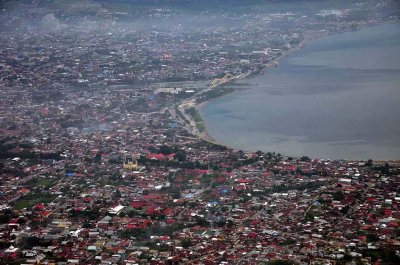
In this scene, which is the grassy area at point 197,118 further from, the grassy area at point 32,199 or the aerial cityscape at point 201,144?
the grassy area at point 32,199

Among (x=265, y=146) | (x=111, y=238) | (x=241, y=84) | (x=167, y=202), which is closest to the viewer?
(x=111, y=238)

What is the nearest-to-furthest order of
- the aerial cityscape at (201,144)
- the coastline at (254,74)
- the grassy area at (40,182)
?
the aerial cityscape at (201,144) < the grassy area at (40,182) < the coastline at (254,74)

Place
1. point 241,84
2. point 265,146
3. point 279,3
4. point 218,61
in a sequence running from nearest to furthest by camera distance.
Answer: point 265,146 < point 241,84 < point 218,61 < point 279,3

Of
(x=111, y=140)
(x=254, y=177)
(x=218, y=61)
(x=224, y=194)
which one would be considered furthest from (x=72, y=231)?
(x=218, y=61)

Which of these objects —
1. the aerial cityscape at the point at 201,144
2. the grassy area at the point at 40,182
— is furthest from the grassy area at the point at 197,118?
the grassy area at the point at 40,182

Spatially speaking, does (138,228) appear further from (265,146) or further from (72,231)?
(265,146)

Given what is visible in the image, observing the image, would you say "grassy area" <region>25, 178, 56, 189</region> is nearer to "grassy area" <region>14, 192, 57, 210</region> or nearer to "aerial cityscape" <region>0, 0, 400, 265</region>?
"aerial cityscape" <region>0, 0, 400, 265</region>
